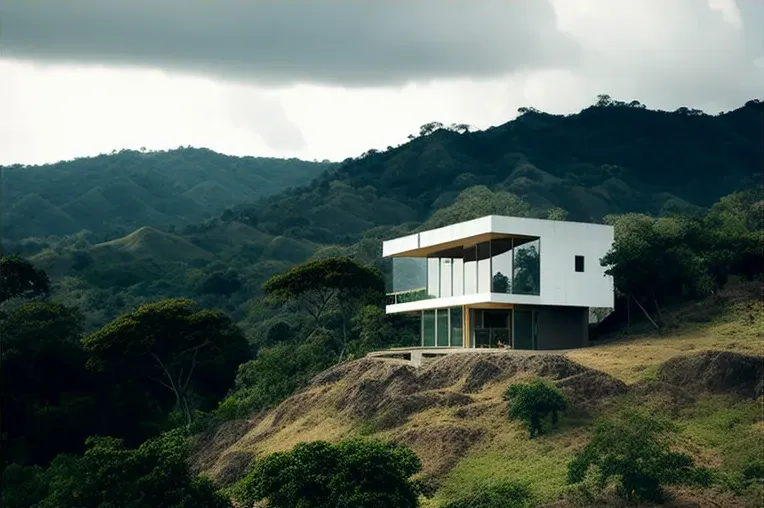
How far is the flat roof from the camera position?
41.2m

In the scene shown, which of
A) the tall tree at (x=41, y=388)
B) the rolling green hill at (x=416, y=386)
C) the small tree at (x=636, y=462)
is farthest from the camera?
the tall tree at (x=41, y=388)

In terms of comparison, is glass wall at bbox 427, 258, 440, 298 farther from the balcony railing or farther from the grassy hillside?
the grassy hillside

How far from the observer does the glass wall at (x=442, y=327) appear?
4381 cm

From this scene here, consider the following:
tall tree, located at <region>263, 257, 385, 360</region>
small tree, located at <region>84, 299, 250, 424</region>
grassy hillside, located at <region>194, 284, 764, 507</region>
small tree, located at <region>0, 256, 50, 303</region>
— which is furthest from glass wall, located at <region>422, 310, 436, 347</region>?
small tree, located at <region>0, 256, 50, 303</region>

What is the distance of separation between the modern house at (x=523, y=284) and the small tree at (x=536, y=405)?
24.7 feet

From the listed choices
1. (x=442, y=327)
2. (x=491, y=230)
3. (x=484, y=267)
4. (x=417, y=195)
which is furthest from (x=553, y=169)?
(x=491, y=230)

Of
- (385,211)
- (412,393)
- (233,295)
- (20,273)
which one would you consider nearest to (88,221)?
(385,211)

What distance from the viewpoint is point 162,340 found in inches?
1909

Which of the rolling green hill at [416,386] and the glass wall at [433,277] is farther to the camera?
the glass wall at [433,277]

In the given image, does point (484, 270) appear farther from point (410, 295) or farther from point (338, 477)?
point (338, 477)

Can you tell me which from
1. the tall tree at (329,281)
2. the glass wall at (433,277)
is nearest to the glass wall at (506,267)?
the glass wall at (433,277)

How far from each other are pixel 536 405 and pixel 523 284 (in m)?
8.76

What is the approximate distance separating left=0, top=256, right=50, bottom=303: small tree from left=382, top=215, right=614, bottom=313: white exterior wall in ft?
77.7

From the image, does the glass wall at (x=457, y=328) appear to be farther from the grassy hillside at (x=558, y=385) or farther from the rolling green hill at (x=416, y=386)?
the rolling green hill at (x=416, y=386)
